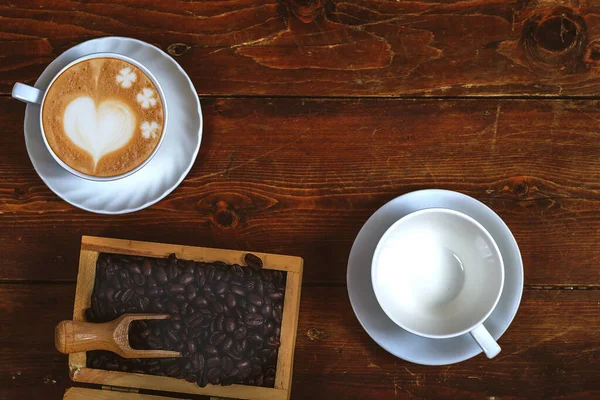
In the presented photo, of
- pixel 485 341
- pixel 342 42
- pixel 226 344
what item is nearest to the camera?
pixel 485 341

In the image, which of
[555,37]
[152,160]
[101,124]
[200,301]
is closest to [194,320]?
[200,301]

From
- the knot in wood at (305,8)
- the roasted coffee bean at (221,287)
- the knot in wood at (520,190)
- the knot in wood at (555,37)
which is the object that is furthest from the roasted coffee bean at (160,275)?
the knot in wood at (555,37)

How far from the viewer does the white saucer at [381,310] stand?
1368 mm

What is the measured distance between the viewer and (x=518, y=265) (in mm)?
1361

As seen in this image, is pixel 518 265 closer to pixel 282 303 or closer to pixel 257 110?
pixel 282 303

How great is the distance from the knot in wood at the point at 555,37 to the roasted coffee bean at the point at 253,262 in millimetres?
766

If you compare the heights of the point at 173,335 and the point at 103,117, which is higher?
the point at 103,117

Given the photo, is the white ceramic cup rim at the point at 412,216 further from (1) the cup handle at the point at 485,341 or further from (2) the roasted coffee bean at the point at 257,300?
(2) the roasted coffee bean at the point at 257,300

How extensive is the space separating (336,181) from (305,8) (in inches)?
15.7

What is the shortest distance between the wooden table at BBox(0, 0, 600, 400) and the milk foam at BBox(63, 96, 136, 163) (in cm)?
20

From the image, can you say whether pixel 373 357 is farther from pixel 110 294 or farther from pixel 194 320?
pixel 110 294

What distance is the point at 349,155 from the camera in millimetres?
1479

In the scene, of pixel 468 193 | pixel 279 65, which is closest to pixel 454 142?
pixel 468 193

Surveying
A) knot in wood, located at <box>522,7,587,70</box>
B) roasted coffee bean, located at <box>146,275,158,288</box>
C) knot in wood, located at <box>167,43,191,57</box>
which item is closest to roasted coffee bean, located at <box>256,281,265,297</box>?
roasted coffee bean, located at <box>146,275,158,288</box>
